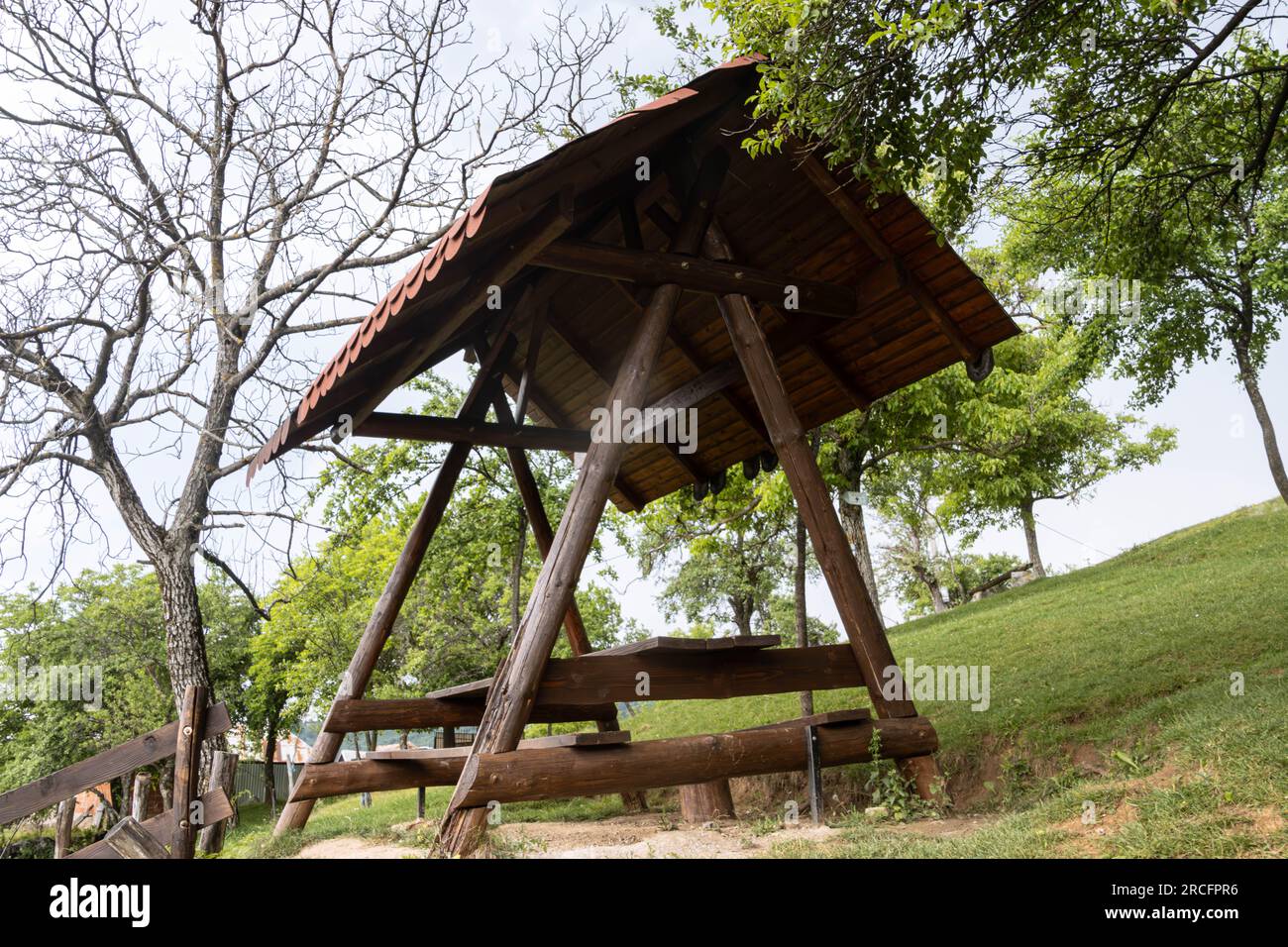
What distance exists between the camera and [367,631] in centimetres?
894

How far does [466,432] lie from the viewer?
9.16 metres

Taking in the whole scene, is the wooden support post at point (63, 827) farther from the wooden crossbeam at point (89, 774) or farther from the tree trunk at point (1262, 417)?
the tree trunk at point (1262, 417)

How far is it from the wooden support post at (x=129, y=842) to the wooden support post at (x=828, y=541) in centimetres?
545

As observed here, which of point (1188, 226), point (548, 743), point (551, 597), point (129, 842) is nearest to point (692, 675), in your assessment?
point (548, 743)

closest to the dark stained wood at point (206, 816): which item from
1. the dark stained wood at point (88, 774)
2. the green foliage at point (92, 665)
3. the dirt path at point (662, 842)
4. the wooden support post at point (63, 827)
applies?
the dark stained wood at point (88, 774)

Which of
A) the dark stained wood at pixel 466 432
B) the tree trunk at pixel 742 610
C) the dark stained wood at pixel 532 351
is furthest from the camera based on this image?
the tree trunk at pixel 742 610

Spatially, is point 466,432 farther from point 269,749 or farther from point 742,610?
point 269,749

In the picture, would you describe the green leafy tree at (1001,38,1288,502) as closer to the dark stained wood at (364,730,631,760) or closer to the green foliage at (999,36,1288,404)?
the green foliage at (999,36,1288,404)

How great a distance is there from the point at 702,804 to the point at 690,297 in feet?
18.4

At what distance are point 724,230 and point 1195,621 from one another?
8426mm

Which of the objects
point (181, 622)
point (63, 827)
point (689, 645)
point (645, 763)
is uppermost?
point (181, 622)

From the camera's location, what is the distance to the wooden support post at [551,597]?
5798 millimetres

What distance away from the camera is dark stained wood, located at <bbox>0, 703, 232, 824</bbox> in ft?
20.8
